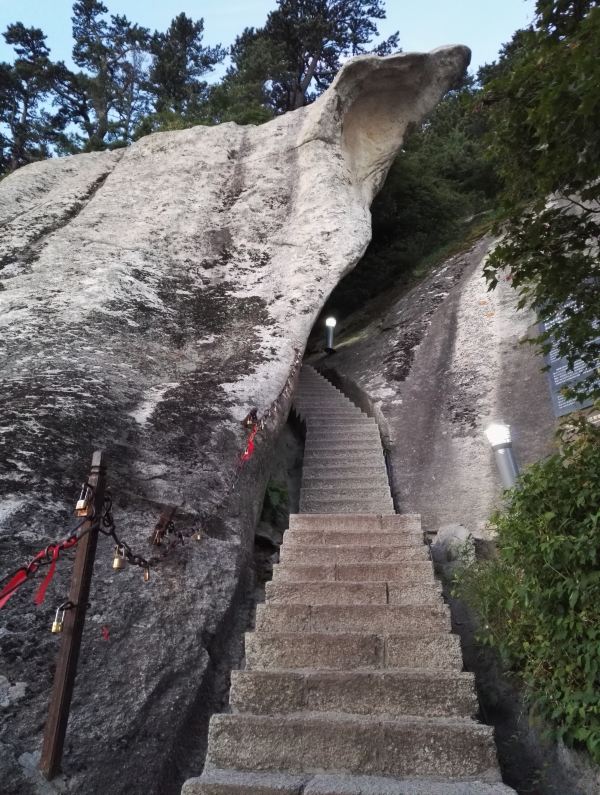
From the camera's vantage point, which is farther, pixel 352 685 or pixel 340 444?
pixel 340 444

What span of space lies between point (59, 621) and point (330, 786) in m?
1.61

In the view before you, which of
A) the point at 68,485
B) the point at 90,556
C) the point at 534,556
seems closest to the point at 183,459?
the point at 68,485

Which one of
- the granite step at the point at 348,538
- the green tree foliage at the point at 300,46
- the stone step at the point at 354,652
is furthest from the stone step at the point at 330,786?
the green tree foliage at the point at 300,46

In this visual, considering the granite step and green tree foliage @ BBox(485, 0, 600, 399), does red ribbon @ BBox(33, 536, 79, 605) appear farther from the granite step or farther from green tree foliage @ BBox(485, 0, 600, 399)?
green tree foliage @ BBox(485, 0, 600, 399)

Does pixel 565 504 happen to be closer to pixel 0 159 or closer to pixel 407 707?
pixel 407 707

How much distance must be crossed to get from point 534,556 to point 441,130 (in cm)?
2228

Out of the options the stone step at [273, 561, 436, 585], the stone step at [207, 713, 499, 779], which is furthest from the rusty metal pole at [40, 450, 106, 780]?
the stone step at [273, 561, 436, 585]

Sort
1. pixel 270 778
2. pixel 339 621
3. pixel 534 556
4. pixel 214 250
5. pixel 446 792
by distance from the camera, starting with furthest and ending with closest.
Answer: pixel 214 250 → pixel 339 621 → pixel 534 556 → pixel 270 778 → pixel 446 792

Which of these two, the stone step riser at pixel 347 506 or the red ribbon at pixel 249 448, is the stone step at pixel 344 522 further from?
the stone step riser at pixel 347 506

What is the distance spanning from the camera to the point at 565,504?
3.37 m

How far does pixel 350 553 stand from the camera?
4688 mm

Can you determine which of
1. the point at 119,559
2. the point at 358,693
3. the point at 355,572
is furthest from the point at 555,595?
the point at 119,559

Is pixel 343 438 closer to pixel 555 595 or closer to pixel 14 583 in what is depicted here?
pixel 555 595

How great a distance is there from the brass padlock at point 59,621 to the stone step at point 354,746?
1052 mm
